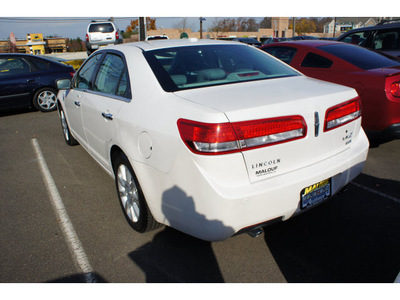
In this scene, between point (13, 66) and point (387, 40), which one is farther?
point (13, 66)

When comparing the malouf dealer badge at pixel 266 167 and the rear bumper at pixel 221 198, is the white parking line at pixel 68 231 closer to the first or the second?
the rear bumper at pixel 221 198

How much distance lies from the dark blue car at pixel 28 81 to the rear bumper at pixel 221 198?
7.21 meters

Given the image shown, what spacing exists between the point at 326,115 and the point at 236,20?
72654 millimetres

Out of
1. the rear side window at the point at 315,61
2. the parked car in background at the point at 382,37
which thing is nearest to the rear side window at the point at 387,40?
the parked car in background at the point at 382,37

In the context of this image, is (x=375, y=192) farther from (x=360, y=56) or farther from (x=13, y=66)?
(x=13, y=66)

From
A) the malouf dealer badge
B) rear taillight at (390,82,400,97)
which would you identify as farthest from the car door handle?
rear taillight at (390,82,400,97)

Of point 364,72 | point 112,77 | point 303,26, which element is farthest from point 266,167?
point 303,26

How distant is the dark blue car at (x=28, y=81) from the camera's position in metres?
8.27

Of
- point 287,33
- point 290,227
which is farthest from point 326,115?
point 287,33

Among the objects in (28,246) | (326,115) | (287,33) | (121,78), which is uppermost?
(287,33)

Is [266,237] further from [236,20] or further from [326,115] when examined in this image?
[236,20]

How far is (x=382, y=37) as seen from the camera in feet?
24.1

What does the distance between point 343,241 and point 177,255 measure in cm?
140

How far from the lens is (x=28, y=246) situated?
3.00 meters
